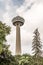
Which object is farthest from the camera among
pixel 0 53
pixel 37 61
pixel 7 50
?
pixel 37 61

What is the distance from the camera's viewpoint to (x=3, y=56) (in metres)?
29.2

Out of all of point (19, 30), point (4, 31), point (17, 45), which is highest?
point (19, 30)

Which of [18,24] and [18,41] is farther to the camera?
[18,24]

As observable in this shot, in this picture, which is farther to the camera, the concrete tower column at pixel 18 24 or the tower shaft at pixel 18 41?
the concrete tower column at pixel 18 24

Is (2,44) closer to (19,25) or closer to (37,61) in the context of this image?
(37,61)

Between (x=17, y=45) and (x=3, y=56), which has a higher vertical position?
(x=17, y=45)

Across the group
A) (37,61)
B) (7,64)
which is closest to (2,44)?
(7,64)

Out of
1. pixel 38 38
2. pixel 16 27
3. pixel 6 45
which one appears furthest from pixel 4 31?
pixel 16 27

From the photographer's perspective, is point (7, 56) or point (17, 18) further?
point (17, 18)

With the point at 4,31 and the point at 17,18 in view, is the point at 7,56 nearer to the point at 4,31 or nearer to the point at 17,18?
the point at 4,31

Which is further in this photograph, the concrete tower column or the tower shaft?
the concrete tower column

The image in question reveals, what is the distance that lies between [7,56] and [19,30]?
282 ft

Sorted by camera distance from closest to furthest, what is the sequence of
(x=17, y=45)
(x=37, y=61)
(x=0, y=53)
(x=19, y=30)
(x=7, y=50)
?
(x=0, y=53) → (x=7, y=50) → (x=37, y=61) → (x=17, y=45) → (x=19, y=30)

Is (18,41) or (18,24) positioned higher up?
(18,24)
